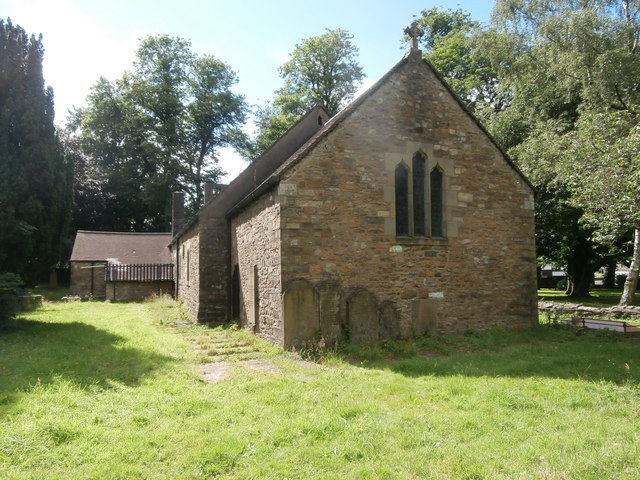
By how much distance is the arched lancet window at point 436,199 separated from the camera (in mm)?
12203

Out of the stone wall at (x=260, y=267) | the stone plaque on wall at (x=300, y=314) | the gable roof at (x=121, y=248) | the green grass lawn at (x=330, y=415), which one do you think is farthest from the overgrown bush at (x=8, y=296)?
the gable roof at (x=121, y=248)

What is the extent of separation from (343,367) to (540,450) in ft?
14.2

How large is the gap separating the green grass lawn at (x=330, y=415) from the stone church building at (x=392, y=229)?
1382 mm

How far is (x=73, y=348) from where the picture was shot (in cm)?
1026

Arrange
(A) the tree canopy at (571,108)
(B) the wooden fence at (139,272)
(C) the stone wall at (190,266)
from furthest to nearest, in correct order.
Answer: (B) the wooden fence at (139,272)
(C) the stone wall at (190,266)
(A) the tree canopy at (571,108)

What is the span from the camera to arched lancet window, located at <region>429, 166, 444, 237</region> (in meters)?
12.2

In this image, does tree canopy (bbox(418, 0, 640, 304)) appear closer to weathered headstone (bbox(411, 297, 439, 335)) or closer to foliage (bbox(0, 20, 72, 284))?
weathered headstone (bbox(411, 297, 439, 335))

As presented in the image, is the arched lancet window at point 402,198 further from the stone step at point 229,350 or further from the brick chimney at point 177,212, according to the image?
the brick chimney at point 177,212

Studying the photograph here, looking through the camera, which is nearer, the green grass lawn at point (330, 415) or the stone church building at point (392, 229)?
the green grass lawn at point (330, 415)

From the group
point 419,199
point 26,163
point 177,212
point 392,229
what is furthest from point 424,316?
point 177,212

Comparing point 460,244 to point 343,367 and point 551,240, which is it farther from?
point 551,240

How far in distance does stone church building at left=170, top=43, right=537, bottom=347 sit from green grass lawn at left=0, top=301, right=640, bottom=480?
138 centimetres

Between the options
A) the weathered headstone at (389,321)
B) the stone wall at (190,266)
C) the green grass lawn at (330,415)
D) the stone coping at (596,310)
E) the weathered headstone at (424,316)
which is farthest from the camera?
the stone wall at (190,266)

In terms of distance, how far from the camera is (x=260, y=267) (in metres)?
11.9
